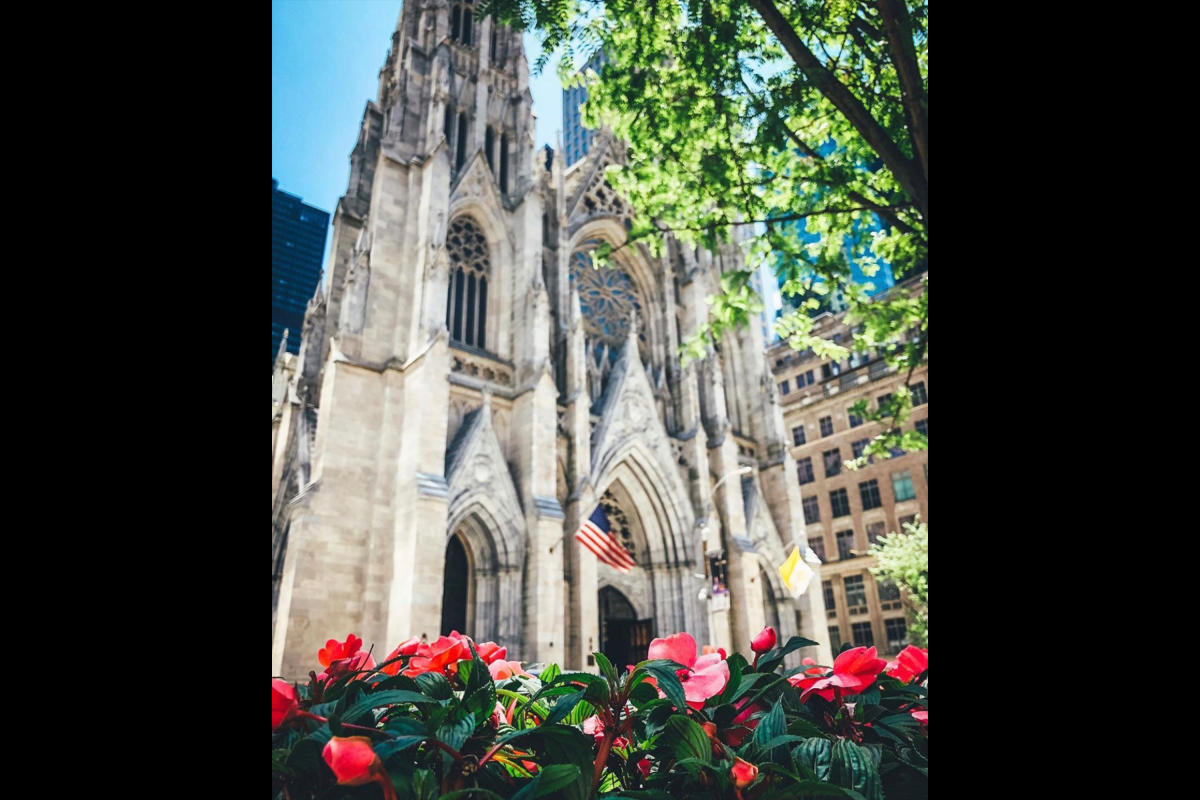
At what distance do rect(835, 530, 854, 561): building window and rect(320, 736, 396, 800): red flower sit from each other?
41895 mm

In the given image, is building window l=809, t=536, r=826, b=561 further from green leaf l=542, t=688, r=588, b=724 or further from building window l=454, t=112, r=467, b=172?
green leaf l=542, t=688, r=588, b=724

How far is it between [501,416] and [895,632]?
28138 mm

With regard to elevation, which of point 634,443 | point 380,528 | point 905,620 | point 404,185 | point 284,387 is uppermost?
point 404,185

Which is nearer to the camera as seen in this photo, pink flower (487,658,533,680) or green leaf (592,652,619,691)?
green leaf (592,652,619,691)

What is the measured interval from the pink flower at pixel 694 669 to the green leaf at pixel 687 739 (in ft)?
0.35

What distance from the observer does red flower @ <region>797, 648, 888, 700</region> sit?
1.48m

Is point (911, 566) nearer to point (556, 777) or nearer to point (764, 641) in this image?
point (764, 641)

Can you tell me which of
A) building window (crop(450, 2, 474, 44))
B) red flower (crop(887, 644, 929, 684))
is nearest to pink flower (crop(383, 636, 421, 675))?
red flower (crop(887, 644, 929, 684))

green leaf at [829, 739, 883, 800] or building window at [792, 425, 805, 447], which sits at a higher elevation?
building window at [792, 425, 805, 447]
